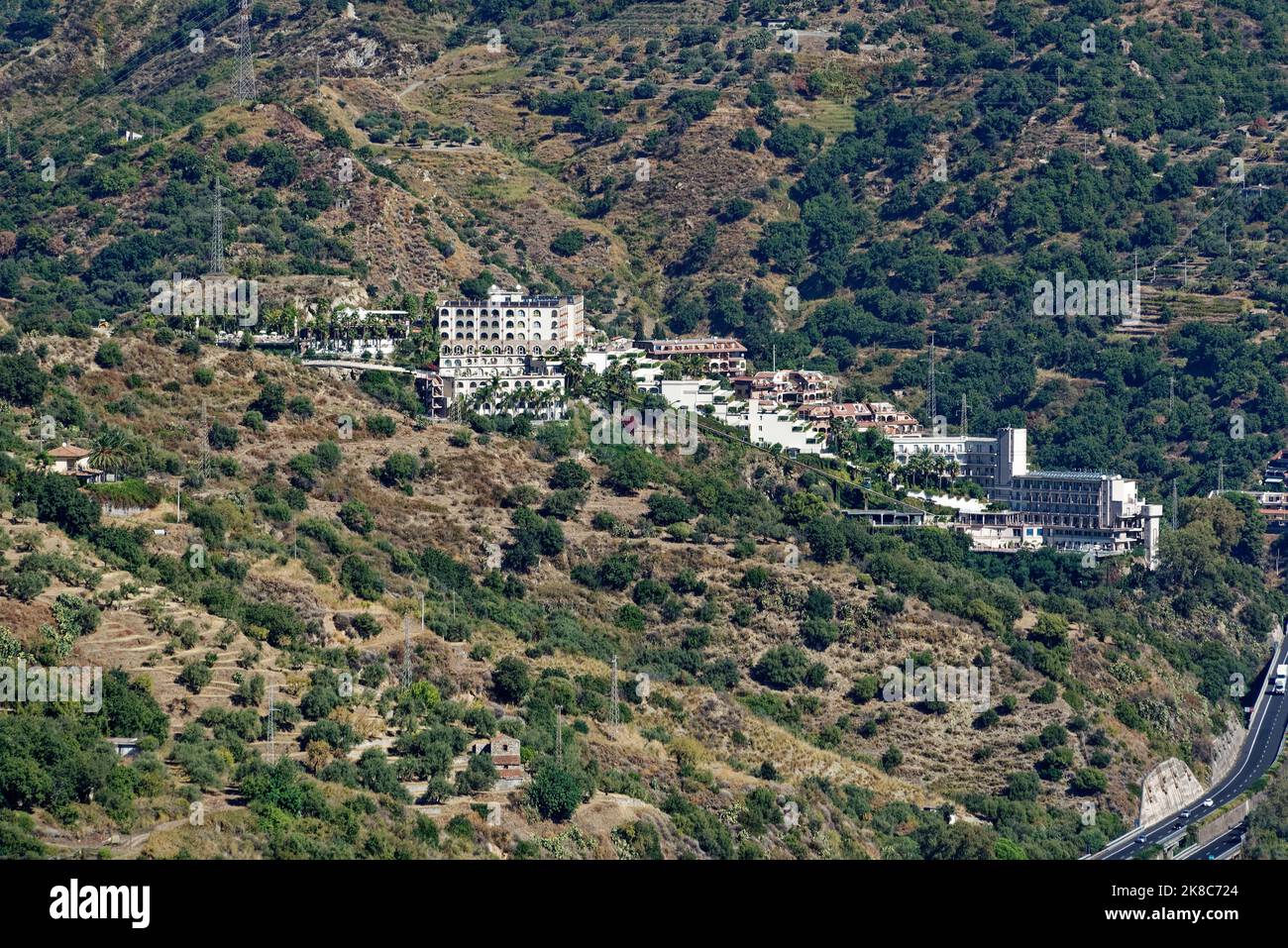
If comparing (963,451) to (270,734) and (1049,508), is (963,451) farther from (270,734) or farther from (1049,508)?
(270,734)

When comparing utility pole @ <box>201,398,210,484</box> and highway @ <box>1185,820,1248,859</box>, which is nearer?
highway @ <box>1185,820,1248,859</box>

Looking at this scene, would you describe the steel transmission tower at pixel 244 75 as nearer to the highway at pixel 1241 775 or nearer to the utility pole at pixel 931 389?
the utility pole at pixel 931 389

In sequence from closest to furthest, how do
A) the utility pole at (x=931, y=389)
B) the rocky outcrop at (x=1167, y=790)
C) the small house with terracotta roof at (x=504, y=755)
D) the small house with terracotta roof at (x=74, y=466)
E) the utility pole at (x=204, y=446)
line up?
the small house with terracotta roof at (x=504, y=755)
the small house with terracotta roof at (x=74, y=466)
the rocky outcrop at (x=1167, y=790)
the utility pole at (x=204, y=446)
the utility pole at (x=931, y=389)

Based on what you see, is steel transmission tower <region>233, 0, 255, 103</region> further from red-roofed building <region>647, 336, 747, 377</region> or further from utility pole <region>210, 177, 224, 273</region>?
red-roofed building <region>647, 336, 747, 377</region>

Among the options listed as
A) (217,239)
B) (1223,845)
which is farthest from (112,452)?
(1223,845)

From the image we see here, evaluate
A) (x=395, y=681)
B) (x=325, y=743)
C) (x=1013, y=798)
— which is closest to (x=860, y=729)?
(x=1013, y=798)

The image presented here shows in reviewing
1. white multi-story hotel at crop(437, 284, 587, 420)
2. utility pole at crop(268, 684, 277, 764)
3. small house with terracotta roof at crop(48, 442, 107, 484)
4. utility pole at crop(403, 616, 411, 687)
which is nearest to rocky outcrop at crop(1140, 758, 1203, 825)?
utility pole at crop(403, 616, 411, 687)

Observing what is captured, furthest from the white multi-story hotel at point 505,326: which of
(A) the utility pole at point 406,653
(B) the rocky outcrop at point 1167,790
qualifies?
(B) the rocky outcrop at point 1167,790
